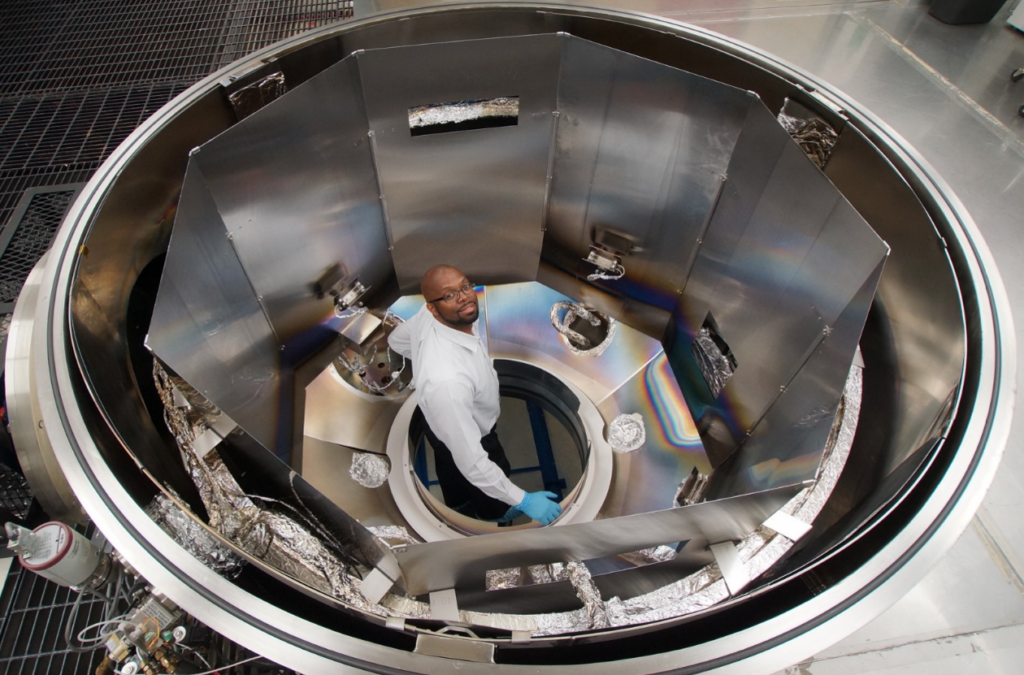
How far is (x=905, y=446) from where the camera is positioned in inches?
52.5

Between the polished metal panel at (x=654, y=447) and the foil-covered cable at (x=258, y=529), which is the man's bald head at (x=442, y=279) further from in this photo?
the polished metal panel at (x=654, y=447)

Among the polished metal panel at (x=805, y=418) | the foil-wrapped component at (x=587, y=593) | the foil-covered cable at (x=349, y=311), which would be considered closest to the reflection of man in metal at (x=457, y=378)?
the foil-covered cable at (x=349, y=311)

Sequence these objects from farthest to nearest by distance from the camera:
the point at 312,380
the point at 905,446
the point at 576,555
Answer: the point at 312,380, the point at 905,446, the point at 576,555

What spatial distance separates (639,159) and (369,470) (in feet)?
4.35

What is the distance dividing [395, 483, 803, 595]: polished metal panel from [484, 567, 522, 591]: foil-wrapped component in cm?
2

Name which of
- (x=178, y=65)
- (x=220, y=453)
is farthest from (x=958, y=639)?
(x=178, y=65)

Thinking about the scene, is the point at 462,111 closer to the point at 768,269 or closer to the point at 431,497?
the point at 768,269

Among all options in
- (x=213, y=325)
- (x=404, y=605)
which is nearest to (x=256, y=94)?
(x=213, y=325)

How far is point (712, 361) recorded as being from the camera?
1.93 meters

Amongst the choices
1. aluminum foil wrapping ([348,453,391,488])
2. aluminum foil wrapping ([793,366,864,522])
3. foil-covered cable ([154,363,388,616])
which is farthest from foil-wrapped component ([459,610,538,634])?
aluminum foil wrapping ([348,453,391,488])

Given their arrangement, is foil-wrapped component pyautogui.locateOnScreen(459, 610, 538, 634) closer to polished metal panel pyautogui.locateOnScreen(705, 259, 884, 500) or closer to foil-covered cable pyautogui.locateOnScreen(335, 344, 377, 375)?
polished metal panel pyautogui.locateOnScreen(705, 259, 884, 500)

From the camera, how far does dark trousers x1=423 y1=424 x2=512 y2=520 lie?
6.87 ft

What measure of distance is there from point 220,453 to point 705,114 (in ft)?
4.98

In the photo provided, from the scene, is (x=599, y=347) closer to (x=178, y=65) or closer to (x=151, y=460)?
(x=151, y=460)
